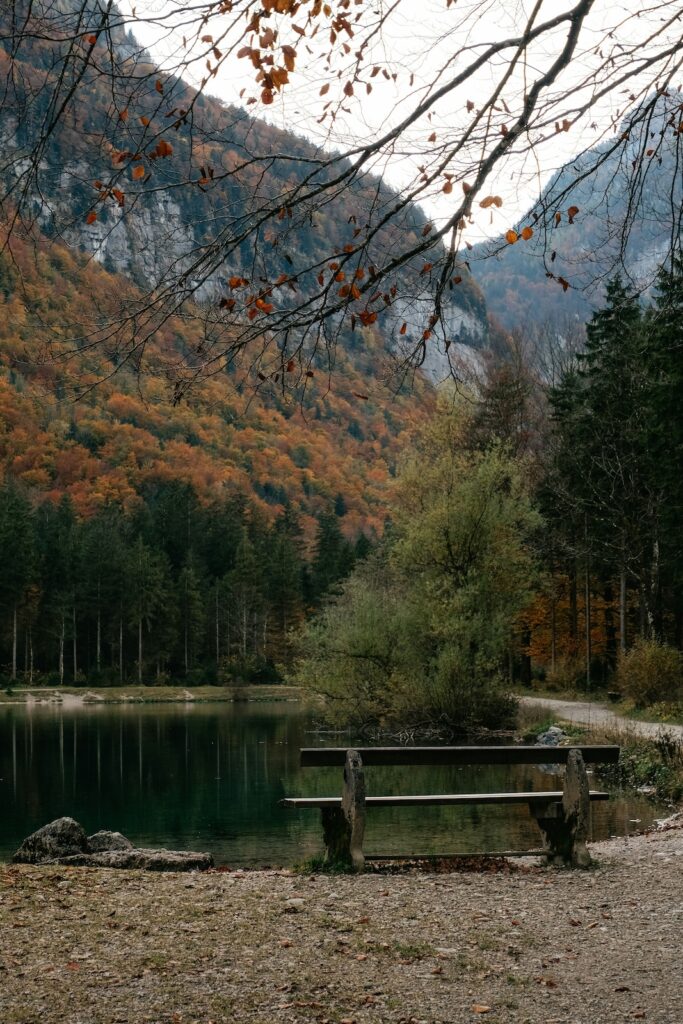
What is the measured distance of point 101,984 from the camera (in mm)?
5203

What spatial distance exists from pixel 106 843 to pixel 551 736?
43.9ft

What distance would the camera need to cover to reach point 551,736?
24.0 meters

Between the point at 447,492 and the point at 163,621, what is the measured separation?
4878 cm

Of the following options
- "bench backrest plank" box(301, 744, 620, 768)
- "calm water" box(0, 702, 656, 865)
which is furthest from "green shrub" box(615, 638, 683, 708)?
"bench backrest plank" box(301, 744, 620, 768)

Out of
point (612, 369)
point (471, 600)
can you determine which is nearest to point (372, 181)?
point (471, 600)

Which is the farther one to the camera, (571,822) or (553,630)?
(553,630)

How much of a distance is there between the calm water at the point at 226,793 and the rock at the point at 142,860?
1553 mm

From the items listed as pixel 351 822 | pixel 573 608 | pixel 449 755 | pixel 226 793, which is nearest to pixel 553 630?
pixel 573 608

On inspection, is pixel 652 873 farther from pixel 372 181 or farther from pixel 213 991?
pixel 372 181

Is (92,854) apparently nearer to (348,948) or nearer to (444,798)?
(444,798)

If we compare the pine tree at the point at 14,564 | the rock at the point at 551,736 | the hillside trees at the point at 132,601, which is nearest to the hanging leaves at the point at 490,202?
the rock at the point at 551,736

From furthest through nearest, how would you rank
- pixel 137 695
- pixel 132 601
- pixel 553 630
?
1. pixel 132 601
2. pixel 137 695
3. pixel 553 630

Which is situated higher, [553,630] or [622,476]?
[622,476]

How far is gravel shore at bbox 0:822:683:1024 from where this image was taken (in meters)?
4.84
